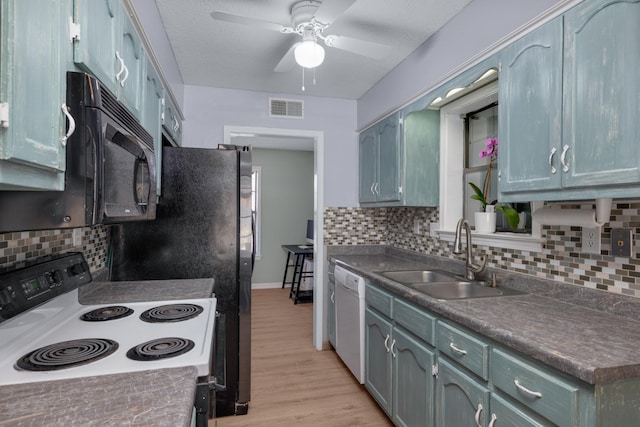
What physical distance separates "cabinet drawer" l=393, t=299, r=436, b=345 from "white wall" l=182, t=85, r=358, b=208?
1.64 meters

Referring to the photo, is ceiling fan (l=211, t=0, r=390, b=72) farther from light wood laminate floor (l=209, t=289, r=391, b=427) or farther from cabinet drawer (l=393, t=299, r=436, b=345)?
light wood laminate floor (l=209, t=289, r=391, b=427)

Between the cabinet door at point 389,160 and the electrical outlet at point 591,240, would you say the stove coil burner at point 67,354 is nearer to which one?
the electrical outlet at point 591,240

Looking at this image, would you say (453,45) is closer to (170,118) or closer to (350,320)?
(170,118)

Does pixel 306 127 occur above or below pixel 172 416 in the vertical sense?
above

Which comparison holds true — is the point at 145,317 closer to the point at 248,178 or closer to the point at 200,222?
the point at 200,222

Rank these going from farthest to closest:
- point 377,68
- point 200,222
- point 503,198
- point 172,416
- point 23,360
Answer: point 377,68 < point 200,222 < point 503,198 < point 23,360 < point 172,416

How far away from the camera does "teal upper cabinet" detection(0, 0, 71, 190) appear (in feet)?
2.03

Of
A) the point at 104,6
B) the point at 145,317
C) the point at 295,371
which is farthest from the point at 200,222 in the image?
the point at 295,371

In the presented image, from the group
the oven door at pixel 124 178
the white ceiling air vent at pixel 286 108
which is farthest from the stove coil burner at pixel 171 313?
the white ceiling air vent at pixel 286 108

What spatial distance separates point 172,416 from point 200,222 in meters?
1.62

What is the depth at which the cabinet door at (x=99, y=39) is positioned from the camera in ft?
2.97

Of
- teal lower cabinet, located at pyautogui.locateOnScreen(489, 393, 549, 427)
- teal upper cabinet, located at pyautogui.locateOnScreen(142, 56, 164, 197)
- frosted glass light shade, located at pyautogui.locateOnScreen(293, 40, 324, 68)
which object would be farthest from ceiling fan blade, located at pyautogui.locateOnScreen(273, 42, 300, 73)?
teal lower cabinet, located at pyautogui.locateOnScreen(489, 393, 549, 427)

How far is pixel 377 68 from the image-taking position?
2.86m

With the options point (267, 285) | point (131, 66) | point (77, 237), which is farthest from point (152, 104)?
point (267, 285)
